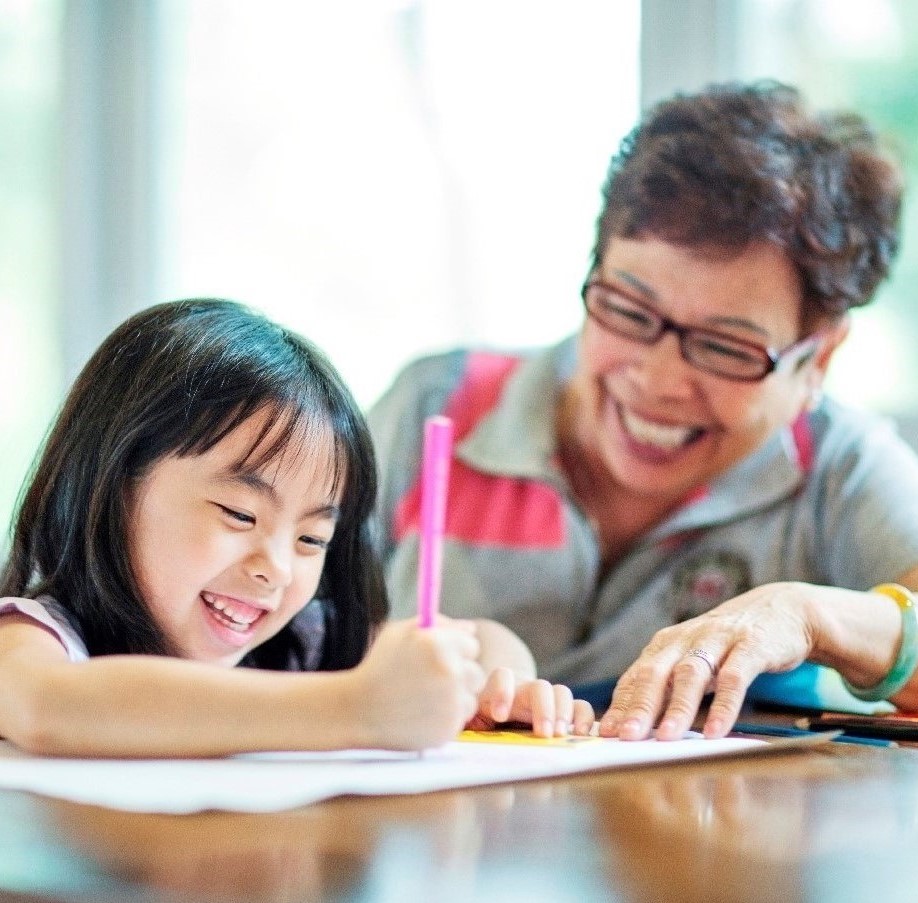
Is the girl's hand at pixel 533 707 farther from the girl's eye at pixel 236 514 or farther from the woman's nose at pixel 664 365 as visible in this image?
the woman's nose at pixel 664 365

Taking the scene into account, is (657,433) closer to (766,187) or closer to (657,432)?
(657,432)

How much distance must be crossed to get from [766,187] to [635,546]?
0.46m

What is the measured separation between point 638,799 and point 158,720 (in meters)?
0.27

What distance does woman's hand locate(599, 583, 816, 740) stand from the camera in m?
1.03

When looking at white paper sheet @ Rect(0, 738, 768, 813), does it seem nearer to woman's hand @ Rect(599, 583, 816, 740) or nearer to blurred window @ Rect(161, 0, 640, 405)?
woman's hand @ Rect(599, 583, 816, 740)

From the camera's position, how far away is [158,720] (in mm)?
813

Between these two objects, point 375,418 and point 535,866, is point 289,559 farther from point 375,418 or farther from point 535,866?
point 375,418

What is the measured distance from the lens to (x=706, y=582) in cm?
170

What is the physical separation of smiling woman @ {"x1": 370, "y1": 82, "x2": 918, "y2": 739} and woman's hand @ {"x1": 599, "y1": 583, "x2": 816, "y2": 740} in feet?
0.86

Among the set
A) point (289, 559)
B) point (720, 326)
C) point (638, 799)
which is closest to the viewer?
point (638, 799)

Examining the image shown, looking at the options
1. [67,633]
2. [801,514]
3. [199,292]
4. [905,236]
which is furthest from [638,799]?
[199,292]

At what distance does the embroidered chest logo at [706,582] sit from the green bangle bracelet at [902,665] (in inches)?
14.2

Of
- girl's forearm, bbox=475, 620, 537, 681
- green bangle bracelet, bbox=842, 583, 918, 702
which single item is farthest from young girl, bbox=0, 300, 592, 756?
green bangle bracelet, bbox=842, 583, 918, 702

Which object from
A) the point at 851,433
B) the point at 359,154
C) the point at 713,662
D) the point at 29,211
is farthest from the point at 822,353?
the point at 29,211
